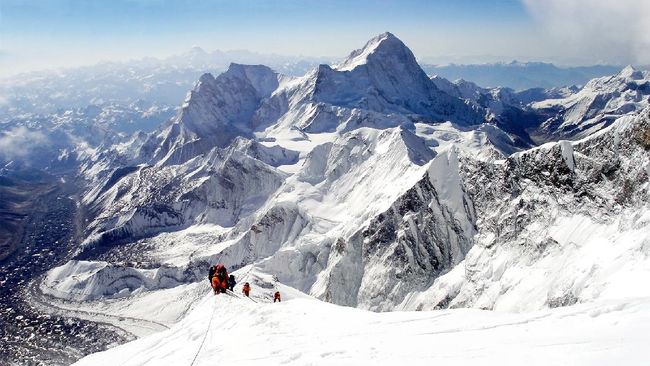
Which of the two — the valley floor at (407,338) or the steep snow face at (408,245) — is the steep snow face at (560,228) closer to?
the steep snow face at (408,245)

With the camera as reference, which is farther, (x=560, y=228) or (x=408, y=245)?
(x=408, y=245)

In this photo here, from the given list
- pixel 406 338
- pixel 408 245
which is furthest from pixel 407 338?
pixel 408 245

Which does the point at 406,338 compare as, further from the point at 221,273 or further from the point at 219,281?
the point at 221,273

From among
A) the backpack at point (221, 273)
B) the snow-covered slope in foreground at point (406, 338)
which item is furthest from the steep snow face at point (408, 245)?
the snow-covered slope in foreground at point (406, 338)

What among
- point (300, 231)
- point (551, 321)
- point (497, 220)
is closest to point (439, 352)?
point (551, 321)

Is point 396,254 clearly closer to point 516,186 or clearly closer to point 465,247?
point 465,247

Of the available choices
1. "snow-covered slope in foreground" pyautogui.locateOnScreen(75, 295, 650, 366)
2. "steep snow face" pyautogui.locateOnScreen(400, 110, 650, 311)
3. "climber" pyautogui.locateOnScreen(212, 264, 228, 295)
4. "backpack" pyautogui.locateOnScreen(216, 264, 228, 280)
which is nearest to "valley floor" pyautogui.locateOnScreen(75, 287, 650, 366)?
"snow-covered slope in foreground" pyautogui.locateOnScreen(75, 295, 650, 366)
